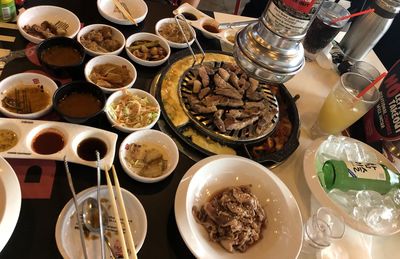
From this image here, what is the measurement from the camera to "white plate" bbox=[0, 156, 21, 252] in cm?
125

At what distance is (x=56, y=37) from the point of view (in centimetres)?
205

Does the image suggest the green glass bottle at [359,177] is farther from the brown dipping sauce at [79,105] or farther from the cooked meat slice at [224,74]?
the brown dipping sauce at [79,105]

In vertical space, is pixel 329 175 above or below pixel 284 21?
below

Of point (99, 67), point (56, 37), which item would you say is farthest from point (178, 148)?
point (56, 37)

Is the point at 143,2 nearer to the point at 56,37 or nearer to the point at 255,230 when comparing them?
the point at 56,37

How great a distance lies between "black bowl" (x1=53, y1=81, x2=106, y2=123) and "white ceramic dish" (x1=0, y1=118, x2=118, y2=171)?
0.06 m

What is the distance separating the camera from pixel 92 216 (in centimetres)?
148

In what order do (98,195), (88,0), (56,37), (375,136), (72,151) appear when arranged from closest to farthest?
(98,195), (72,151), (56,37), (375,136), (88,0)

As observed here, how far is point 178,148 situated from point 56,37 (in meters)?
1.03

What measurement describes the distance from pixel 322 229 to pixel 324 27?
1625 mm

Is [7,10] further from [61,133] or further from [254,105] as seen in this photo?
[254,105]

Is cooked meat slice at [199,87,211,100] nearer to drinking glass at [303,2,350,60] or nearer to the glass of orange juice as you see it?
the glass of orange juice

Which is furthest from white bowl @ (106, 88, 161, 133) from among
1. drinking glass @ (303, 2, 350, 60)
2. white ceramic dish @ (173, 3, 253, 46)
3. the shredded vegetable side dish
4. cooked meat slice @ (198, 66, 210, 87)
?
drinking glass @ (303, 2, 350, 60)

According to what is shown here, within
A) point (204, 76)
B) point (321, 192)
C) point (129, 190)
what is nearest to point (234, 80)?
point (204, 76)
